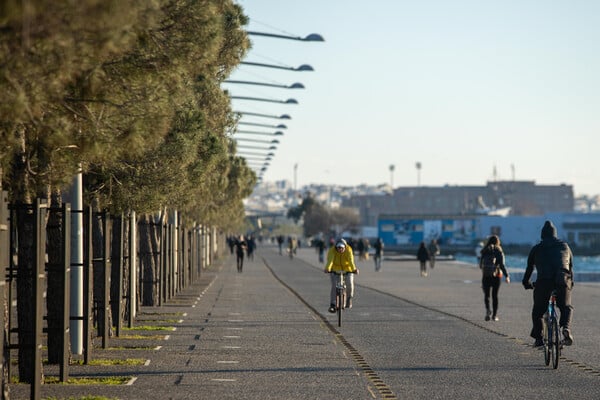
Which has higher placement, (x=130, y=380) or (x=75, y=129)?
(x=75, y=129)

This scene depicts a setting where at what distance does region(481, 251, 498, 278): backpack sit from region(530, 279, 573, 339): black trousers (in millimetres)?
8942

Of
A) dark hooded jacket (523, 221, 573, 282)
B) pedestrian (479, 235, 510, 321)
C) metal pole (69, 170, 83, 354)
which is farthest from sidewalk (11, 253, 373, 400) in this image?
pedestrian (479, 235, 510, 321)

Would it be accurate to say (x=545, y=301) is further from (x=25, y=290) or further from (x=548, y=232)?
(x=25, y=290)

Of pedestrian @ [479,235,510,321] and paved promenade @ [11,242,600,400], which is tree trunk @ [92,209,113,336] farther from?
pedestrian @ [479,235,510,321]

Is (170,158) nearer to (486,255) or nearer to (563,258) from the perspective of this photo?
(563,258)

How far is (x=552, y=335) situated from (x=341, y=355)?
3113mm

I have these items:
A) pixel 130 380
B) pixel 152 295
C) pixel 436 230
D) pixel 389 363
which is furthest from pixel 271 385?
pixel 436 230

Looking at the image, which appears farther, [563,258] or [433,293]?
[433,293]

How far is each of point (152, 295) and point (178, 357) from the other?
1349 cm

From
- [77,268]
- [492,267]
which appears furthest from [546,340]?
[492,267]

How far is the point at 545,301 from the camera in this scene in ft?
57.9

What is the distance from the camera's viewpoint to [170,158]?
20.8 metres

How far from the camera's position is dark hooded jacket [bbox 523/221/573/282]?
17500 millimetres

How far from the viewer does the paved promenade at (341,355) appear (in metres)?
14.3
